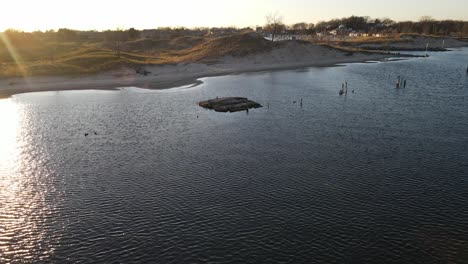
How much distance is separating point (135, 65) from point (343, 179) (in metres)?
88.8

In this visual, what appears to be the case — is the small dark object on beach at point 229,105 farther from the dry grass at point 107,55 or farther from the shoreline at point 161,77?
the dry grass at point 107,55

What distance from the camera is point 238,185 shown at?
3272 centimetres

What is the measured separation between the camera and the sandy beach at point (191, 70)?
304 ft

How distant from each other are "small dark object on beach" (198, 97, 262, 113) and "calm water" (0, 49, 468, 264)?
3.27 metres

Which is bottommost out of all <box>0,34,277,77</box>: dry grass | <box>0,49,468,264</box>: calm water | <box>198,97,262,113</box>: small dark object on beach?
<box>0,49,468,264</box>: calm water

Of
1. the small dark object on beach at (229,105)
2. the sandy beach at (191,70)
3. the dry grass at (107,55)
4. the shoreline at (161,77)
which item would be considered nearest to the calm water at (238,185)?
the small dark object on beach at (229,105)

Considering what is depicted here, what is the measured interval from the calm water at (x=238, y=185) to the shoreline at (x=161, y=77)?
2937 centimetres

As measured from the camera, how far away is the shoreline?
300ft

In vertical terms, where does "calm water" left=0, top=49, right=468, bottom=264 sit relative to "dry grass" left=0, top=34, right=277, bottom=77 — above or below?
below

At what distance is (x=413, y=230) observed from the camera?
24938 mm

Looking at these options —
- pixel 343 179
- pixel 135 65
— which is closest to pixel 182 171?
pixel 343 179

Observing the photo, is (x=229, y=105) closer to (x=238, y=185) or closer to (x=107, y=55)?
(x=238, y=185)

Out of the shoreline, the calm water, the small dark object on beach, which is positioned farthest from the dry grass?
the small dark object on beach

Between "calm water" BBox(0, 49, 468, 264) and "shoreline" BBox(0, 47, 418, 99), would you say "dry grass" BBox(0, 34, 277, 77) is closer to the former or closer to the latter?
"shoreline" BBox(0, 47, 418, 99)
